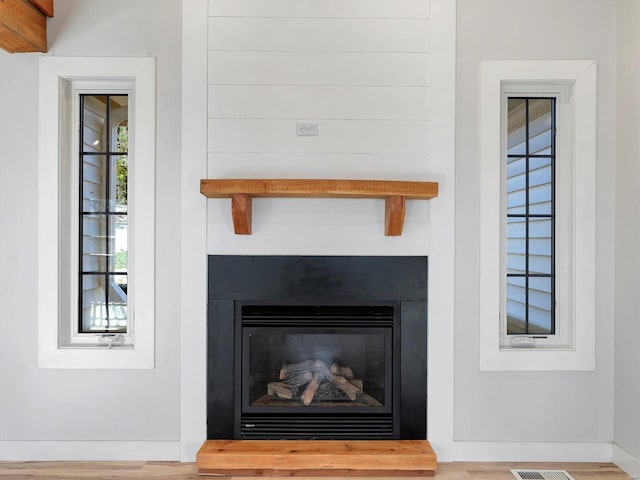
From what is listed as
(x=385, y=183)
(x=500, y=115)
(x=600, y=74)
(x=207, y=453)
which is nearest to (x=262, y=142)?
(x=385, y=183)

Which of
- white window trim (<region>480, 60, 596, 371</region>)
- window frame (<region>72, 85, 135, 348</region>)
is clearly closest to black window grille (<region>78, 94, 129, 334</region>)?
window frame (<region>72, 85, 135, 348</region>)

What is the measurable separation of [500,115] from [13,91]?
2.52m

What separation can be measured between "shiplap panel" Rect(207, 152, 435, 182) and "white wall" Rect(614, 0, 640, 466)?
0.96m

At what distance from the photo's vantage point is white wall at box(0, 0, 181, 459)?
234 centimetres

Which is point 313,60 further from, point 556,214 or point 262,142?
point 556,214

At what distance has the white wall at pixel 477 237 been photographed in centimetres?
235

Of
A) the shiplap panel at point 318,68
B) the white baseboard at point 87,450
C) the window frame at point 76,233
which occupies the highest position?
the shiplap panel at point 318,68

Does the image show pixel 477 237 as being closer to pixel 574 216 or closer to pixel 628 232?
pixel 574 216

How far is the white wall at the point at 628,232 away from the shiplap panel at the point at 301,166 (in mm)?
959

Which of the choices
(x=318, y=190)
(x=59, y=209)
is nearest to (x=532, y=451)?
(x=318, y=190)

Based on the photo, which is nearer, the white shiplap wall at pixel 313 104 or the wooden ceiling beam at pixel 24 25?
the wooden ceiling beam at pixel 24 25

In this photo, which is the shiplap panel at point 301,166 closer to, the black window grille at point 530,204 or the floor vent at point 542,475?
the black window grille at point 530,204

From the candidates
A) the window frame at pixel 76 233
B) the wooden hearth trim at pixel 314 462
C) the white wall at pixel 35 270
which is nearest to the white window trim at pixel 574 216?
the wooden hearth trim at pixel 314 462

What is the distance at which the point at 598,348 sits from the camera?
2373 mm
